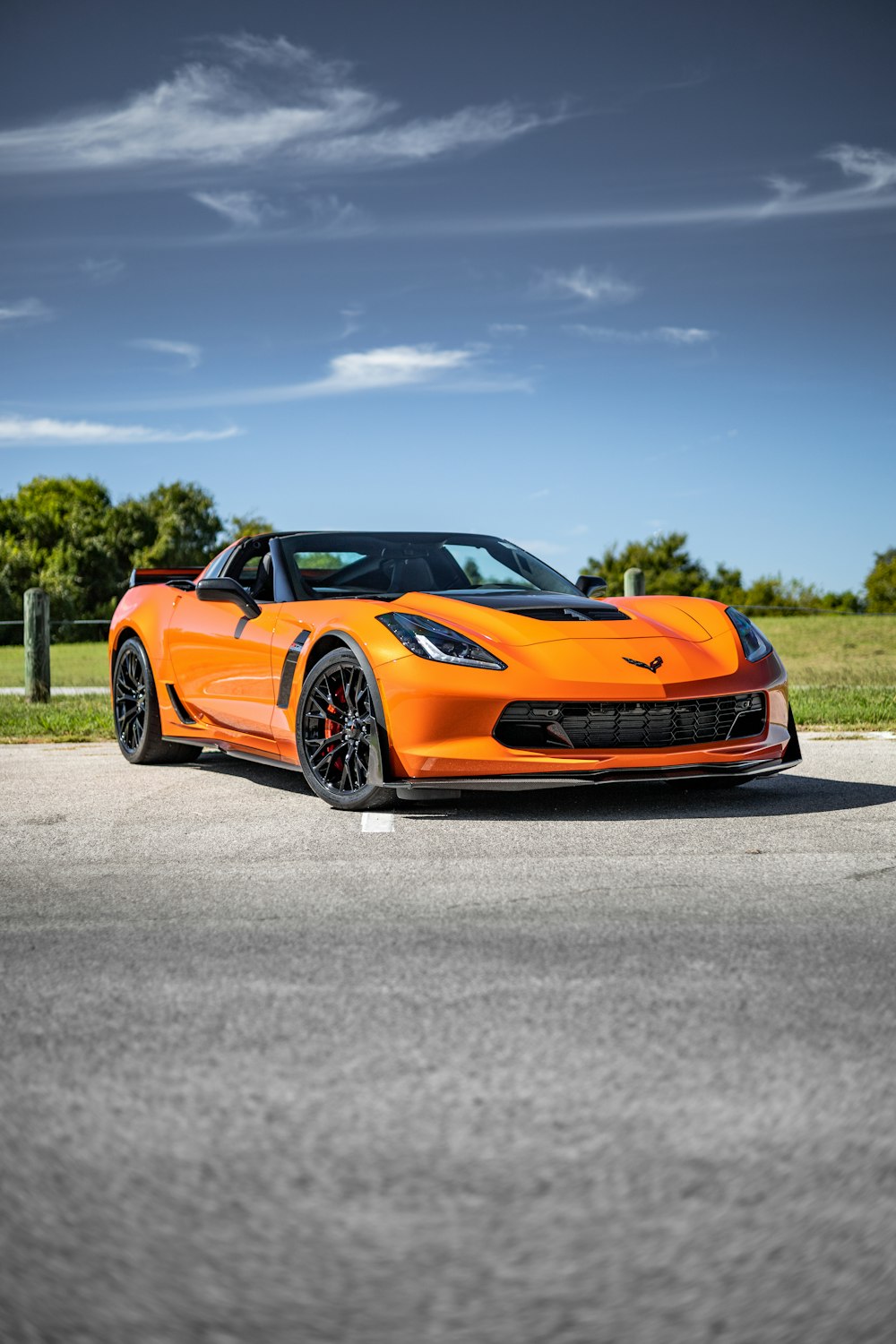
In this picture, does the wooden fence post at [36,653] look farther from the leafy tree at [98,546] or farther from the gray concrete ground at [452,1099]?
the leafy tree at [98,546]

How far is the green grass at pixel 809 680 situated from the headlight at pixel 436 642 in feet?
15.7

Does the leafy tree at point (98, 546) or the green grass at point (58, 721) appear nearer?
the green grass at point (58, 721)

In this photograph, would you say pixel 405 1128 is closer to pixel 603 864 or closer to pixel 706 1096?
pixel 706 1096

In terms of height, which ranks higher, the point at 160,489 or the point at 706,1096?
the point at 160,489

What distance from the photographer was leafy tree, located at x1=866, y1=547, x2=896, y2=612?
8031 cm

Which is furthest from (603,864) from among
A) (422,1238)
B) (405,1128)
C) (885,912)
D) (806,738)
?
(806,738)

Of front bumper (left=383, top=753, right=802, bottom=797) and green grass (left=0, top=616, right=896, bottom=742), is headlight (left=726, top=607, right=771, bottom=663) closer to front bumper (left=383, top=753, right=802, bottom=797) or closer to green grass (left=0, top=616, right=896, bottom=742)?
front bumper (left=383, top=753, right=802, bottom=797)

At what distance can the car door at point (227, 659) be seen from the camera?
757cm

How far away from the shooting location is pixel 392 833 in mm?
6098

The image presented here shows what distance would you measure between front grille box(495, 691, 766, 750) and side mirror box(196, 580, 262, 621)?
6.31ft

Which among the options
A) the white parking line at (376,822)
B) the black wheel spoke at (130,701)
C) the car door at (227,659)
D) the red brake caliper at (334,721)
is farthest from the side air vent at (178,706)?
the white parking line at (376,822)

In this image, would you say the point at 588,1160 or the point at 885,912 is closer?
the point at 588,1160

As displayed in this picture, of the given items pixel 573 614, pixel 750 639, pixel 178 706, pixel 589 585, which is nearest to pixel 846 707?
pixel 589 585

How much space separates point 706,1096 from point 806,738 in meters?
7.56
